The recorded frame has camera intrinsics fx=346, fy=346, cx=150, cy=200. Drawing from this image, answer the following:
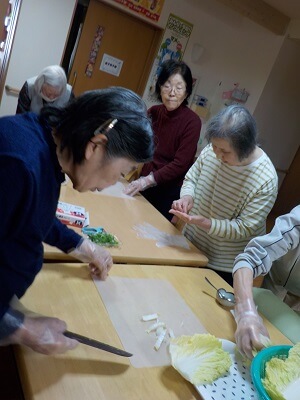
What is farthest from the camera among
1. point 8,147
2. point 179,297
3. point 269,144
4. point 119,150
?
point 269,144

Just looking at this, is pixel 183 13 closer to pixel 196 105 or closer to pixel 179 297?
pixel 196 105

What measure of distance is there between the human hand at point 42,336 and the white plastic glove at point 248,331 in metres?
0.54

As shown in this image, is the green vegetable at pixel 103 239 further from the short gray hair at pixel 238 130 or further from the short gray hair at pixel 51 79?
the short gray hair at pixel 51 79

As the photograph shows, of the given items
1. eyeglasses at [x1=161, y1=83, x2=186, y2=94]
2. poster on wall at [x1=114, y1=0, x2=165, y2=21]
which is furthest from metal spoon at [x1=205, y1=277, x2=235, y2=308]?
poster on wall at [x1=114, y1=0, x2=165, y2=21]

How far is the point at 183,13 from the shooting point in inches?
171

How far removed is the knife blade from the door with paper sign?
379cm

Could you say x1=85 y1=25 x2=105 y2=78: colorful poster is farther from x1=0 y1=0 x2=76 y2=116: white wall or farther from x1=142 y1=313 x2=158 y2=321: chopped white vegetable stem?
x1=142 y1=313 x2=158 y2=321: chopped white vegetable stem

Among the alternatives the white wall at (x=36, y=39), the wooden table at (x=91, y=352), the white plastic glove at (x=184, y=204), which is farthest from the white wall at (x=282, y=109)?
the wooden table at (x=91, y=352)

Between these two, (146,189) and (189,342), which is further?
(146,189)

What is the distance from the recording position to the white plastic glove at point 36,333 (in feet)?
2.60

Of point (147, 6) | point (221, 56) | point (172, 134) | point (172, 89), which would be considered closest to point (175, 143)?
point (172, 134)

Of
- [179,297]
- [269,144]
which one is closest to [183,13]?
[269,144]

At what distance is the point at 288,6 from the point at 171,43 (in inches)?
67.0

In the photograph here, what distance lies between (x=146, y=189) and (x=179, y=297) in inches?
52.4
